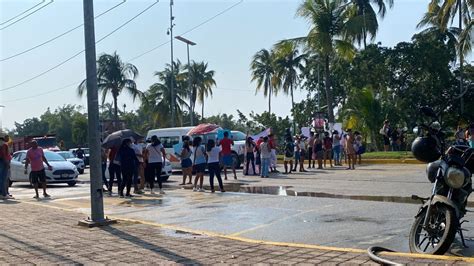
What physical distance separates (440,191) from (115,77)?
4770cm

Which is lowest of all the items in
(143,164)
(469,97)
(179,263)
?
(179,263)

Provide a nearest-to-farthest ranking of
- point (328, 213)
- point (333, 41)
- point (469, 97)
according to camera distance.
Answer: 1. point (328, 213)
2. point (333, 41)
3. point (469, 97)

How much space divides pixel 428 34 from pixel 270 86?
21020mm

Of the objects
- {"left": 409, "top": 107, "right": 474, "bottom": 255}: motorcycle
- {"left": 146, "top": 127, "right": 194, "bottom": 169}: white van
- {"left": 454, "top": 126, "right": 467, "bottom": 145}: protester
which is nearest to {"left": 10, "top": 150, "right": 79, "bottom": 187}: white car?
{"left": 146, "top": 127, "right": 194, "bottom": 169}: white van

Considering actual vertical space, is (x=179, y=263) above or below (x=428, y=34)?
below

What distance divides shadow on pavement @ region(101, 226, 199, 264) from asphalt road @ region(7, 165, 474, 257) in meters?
1.21

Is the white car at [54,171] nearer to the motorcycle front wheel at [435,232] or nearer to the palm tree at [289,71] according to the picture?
the motorcycle front wheel at [435,232]

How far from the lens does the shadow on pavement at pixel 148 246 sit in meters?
7.18

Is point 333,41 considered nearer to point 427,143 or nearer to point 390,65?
point 390,65

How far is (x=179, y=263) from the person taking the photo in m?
6.99

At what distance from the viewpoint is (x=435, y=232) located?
675 cm

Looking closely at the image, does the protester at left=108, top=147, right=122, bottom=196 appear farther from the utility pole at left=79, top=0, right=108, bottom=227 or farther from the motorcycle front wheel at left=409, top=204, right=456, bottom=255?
the motorcycle front wheel at left=409, top=204, right=456, bottom=255

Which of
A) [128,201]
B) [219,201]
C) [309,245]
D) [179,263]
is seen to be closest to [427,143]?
→ [309,245]

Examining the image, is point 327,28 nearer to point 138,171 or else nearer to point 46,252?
point 138,171
